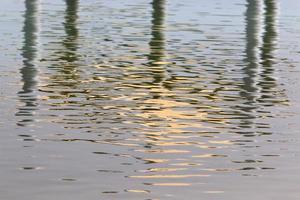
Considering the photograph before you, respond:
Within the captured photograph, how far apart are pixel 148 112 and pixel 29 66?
713 centimetres

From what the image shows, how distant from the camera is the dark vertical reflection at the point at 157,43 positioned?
24.0m

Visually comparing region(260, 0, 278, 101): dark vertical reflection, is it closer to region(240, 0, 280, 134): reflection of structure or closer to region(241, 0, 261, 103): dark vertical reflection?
region(240, 0, 280, 134): reflection of structure

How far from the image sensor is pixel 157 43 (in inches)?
1216

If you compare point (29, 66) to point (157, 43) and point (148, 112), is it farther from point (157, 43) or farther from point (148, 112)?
point (157, 43)

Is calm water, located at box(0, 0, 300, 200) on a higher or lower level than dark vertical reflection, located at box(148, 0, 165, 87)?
higher

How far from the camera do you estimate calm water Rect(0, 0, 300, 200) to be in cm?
1241

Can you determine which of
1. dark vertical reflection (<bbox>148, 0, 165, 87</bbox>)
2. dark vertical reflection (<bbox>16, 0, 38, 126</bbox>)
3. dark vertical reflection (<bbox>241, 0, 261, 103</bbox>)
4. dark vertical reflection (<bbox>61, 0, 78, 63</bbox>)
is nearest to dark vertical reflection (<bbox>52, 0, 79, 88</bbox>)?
dark vertical reflection (<bbox>61, 0, 78, 63</bbox>)

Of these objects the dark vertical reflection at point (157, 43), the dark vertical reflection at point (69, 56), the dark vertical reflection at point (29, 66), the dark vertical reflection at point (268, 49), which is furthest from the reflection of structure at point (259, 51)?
the dark vertical reflection at point (29, 66)

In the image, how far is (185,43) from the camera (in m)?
31.0

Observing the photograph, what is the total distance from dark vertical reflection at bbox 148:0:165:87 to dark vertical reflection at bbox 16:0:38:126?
2.78 metres

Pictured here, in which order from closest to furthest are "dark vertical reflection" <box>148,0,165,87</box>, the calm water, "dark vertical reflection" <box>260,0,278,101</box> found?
1. the calm water
2. "dark vertical reflection" <box>260,0,278,101</box>
3. "dark vertical reflection" <box>148,0,165,87</box>

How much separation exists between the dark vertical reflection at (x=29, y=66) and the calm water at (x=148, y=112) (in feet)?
0.11

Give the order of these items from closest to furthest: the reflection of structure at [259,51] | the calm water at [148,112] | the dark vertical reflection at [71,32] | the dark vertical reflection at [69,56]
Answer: the calm water at [148,112] → the reflection of structure at [259,51] → the dark vertical reflection at [69,56] → the dark vertical reflection at [71,32]

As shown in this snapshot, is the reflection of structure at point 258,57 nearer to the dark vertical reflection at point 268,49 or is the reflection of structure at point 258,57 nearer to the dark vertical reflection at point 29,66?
the dark vertical reflection at point 268,49
